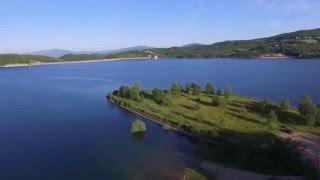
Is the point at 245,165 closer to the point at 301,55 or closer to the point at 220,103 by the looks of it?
the point at 220,103

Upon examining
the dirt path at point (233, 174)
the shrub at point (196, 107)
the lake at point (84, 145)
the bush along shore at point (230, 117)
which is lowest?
the lake at point (84, 145)

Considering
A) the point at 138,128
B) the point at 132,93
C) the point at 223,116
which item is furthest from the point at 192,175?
the point at 132,93

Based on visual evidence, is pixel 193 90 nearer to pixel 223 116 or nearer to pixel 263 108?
pixel 263 108

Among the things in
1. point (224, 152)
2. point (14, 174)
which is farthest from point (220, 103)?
point (14, 174)

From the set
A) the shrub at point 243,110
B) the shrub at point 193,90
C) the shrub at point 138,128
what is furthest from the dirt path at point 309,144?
the shrub at point 193,90

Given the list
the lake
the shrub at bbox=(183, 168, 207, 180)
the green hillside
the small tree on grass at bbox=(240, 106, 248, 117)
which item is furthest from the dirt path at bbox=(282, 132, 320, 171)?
the green hillside

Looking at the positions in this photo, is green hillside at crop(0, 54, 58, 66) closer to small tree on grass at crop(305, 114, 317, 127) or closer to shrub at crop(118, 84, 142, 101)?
shrub at crop(118, 84, 142, 101)

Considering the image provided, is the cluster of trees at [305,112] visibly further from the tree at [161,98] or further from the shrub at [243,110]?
the tree at [161,98]

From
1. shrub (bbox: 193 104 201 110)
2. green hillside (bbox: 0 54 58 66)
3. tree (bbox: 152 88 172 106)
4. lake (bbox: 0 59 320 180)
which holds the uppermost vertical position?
green hillside (bbox: 0 54 58 66)

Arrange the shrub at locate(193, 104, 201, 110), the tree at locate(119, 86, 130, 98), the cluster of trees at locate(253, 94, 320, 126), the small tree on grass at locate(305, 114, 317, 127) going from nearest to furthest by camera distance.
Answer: the small tree on grass at locate(305, 114, 317, 127) < the cluster of trees at locate(253, 94, 320, 126) < the shrub at locate(193, 104, 201, 110) < the tree at locate(119, 86, 130, 98)

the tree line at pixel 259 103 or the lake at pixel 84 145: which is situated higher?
the tree line at pixel 259 103

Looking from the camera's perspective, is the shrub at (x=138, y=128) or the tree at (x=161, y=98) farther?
the tree at (x=161, y=98)
